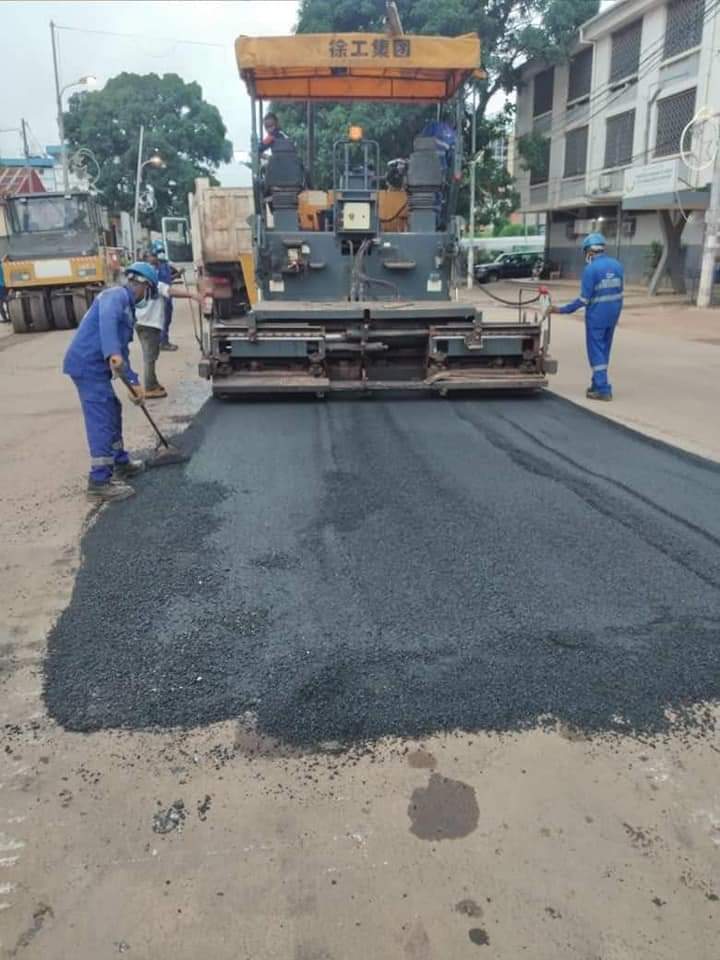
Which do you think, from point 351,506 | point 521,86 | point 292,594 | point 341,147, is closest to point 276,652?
point 292,594

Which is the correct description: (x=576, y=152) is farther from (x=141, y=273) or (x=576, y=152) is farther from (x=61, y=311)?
(x=141, y=273)

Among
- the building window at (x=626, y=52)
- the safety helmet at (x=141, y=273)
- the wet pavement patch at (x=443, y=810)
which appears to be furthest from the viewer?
the building window at (x=626, y=52)

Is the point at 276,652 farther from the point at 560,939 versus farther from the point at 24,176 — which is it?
the point at 24,176

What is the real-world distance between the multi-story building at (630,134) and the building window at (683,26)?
28 mm

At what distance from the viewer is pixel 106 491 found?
5.00 m

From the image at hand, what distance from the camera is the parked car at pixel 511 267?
114 feet

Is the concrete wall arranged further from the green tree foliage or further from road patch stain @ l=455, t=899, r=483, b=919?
road patch stain @ l=455, t=899, r=483, b=919

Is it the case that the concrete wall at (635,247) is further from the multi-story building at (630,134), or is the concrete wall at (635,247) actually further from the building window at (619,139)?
the building window at (619,139)

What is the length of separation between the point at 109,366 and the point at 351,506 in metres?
1.75

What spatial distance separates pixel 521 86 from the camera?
3312 centimetres

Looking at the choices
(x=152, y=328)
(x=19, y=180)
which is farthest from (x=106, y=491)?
(x=19, y=180)

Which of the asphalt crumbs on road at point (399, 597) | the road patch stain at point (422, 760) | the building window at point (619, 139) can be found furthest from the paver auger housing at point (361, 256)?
the building window at point (619, 139)

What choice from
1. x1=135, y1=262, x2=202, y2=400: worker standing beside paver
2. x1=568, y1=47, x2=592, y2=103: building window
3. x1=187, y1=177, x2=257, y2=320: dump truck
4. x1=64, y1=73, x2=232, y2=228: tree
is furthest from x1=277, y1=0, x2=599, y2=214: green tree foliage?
x1=64, y1=73, x2=232, y2=228: tree

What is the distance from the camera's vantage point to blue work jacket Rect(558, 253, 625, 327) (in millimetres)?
7469
